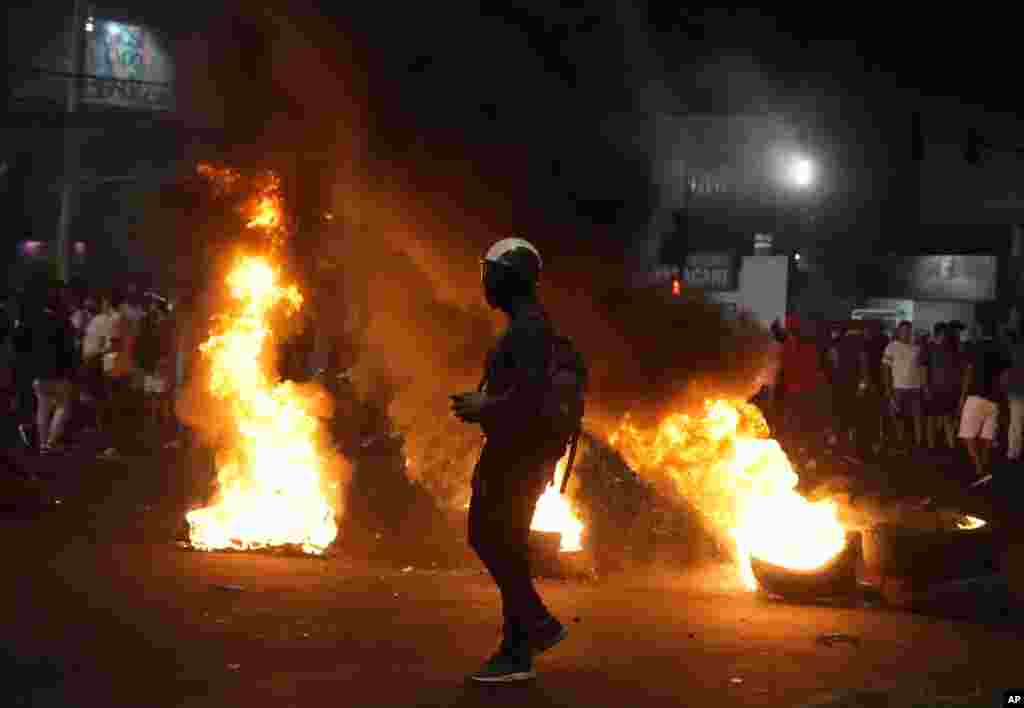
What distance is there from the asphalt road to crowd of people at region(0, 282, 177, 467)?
24.2 ft

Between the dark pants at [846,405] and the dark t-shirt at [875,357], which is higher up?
the dark t-shirt at [875,357]

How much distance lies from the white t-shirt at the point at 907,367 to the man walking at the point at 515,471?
47.1 ft

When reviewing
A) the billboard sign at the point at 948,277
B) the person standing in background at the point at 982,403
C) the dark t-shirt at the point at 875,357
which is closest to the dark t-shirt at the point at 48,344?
the person standing in background at the point at 982,403

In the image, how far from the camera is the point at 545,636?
18.1 feet

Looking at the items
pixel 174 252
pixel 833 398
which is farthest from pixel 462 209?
pixel 833 398

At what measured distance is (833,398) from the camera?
18.7 meters

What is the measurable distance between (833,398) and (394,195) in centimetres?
999

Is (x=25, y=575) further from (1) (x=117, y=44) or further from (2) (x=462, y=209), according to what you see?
(1) (x=117, y=44)

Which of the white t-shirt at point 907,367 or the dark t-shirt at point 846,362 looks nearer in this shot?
the white t-shirt at point 907,367

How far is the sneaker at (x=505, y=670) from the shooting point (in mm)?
5352

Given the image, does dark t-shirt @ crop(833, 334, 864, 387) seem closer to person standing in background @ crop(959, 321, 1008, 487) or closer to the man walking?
person standing in background @ crop(959, 321, 1008, 487)

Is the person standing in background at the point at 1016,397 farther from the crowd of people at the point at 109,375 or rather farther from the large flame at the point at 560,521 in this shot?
the crowd of people at the point at 109,375

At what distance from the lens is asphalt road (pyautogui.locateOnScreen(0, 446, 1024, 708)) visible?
5.31 meters

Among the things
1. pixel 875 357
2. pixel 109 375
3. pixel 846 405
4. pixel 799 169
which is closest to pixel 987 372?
pixel 846 405
